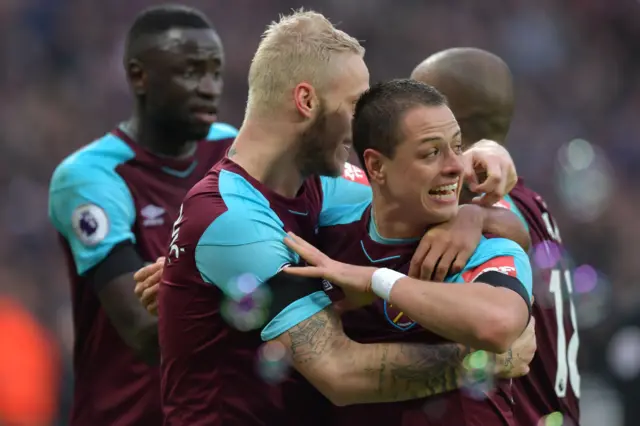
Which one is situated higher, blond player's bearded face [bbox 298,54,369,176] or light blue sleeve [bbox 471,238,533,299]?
blond player's bearded face [bbox 298,54,369,176]

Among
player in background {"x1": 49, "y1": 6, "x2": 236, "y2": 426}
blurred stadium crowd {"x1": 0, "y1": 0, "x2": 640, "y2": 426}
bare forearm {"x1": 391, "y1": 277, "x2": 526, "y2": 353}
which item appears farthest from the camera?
blurred stadium crowd {"x1": 0, "y1": 0, "x2": 640, "y2": 426}

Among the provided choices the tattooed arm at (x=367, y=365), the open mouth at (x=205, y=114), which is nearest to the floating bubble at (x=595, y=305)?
the open mouth at (x=205, y=114)

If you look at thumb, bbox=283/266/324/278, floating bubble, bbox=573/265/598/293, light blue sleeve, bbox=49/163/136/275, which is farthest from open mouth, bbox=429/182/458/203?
floating bubble, bbox=573/265/598/293

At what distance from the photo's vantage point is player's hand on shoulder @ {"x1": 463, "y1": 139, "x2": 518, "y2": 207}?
3.66m

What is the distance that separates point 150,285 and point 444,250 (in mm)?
1255

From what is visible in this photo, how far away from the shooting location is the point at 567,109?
40.5 ft

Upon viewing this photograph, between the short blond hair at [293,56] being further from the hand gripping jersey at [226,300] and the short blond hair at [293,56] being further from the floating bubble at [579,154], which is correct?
the floating bubble at [579,154]

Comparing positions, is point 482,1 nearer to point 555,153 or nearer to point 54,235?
point 555,153

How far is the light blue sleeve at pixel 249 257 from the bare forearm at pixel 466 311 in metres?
0.34

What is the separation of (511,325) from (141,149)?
2684 mm

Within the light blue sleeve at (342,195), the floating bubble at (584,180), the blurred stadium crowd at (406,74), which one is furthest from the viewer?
the floating bubble at (584,180)

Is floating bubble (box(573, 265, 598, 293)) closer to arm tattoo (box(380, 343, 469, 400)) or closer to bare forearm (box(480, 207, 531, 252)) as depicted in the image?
bare forearm (box(480, 207, 531, 252))

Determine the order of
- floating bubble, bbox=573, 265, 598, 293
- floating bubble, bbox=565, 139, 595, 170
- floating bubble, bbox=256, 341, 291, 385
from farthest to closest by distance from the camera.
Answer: floating bubble, bbox=565, 139, 595, 170, floating bubble, bbox=573, 265, 598, 293, floating bubble, bbox=256, 341, 291, 385

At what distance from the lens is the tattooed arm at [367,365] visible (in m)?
3.22
